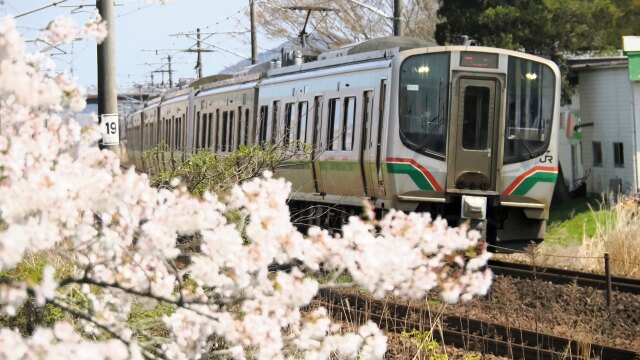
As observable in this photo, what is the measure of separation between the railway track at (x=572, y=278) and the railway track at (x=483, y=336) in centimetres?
221

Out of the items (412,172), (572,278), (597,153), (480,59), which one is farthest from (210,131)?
(597,153)

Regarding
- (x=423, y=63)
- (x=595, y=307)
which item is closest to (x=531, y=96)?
(x=423, y=63)

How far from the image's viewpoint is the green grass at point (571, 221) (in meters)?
22.5

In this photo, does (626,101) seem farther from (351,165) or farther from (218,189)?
(218,189)

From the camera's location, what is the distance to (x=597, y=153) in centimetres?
2953

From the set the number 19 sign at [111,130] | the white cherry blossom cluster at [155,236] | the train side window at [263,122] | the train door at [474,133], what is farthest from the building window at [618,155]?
the white cherry blossom cluster at [155,236]

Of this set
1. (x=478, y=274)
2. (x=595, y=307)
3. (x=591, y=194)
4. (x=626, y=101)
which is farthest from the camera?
(x=591, y=194)

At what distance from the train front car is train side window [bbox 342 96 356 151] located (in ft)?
3.24

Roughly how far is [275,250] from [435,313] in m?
6.67

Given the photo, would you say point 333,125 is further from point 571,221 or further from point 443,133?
point 571,221

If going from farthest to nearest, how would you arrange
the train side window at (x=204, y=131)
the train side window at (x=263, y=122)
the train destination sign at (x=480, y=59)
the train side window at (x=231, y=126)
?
the train side window at (x=204, y=131) < the train side window at (x=231, y=126) < the train side window at (x=263, y=122) < the train destination sign at (x=480, y=59)

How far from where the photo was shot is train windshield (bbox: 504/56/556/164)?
47.1ft

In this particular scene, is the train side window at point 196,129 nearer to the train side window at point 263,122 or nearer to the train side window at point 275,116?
the train side window at point 263,122

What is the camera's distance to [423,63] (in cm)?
1404
